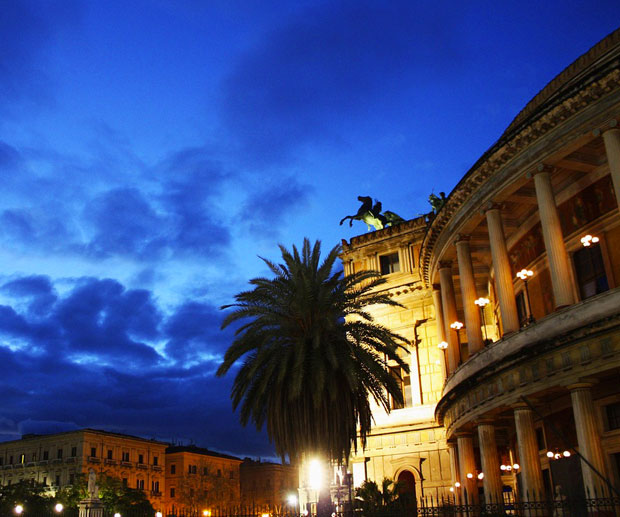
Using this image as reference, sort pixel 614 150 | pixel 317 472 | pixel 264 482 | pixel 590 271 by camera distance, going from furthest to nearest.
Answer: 1. pixel 264 482
2. pixel 317 472
3. pixel 590 271
4. pixel 614 150

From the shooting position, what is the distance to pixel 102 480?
289 feet

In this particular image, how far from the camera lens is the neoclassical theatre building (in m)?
22.3

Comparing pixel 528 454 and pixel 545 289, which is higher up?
pixel 545 289

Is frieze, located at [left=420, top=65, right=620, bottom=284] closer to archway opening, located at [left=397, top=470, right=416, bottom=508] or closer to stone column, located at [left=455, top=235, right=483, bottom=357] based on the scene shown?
stone column, located at [left=455, top=235, right=483, bottom=357]

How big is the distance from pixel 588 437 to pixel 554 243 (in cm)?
670

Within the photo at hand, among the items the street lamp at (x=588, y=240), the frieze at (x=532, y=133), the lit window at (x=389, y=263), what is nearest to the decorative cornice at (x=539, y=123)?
the frieze at (x=532, y=133)

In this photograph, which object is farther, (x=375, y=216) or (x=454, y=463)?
(x=375, y=216)

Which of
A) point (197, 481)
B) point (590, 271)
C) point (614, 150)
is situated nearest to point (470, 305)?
point (590, 271)

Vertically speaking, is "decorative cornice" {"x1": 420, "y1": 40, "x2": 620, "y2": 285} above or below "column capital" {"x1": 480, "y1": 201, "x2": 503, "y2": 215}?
above

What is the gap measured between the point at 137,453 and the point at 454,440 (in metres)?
81.9

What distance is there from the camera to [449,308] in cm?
3512

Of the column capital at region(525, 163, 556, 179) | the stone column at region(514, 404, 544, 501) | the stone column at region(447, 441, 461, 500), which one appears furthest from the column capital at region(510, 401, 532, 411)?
the stone column at region(447, 441, 461, 500)

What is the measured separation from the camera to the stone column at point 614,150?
22.3 metres

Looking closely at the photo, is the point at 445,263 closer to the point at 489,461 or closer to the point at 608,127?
the point at 489,461
